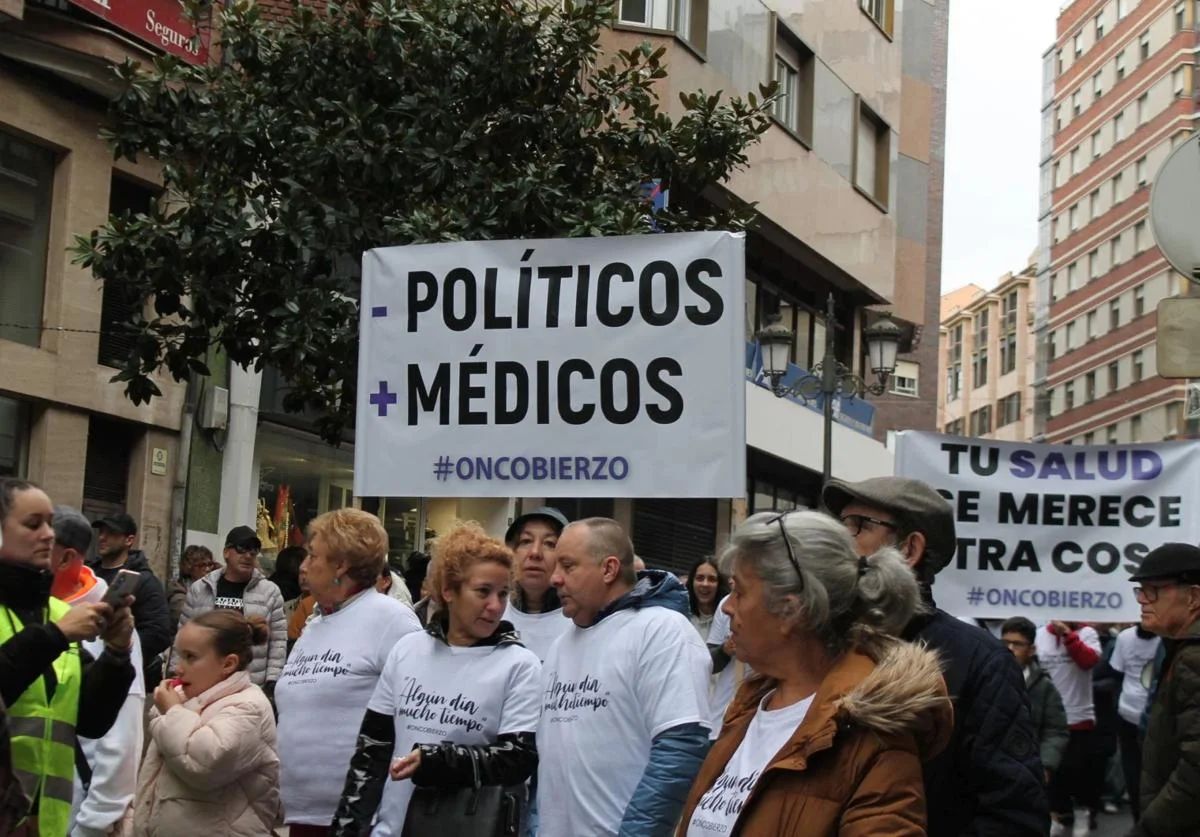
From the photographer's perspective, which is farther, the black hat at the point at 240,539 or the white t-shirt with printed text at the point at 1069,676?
the white t-shirt with printed text at the point at 1069,676

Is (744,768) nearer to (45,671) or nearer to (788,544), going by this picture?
(788,544)

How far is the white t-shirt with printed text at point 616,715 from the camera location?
5664mm

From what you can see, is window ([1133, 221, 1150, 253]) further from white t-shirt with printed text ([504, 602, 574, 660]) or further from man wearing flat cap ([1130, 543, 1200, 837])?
white t-shirt with printed text ([504, 602, 574, 660])

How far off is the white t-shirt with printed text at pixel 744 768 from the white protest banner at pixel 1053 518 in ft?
18.1

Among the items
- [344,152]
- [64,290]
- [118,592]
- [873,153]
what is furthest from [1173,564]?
[873,153]

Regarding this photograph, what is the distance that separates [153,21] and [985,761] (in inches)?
666

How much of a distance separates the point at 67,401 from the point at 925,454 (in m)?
11.5

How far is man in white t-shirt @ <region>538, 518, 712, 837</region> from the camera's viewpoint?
5.64m

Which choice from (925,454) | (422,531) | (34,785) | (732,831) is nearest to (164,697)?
(34,785)

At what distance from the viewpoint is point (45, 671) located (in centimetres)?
520

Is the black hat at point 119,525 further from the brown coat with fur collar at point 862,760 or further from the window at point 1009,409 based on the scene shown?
the window at point 1009,409

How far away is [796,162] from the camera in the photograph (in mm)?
30328

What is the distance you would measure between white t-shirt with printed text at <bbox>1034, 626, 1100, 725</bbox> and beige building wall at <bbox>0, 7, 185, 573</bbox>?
31.1 ft

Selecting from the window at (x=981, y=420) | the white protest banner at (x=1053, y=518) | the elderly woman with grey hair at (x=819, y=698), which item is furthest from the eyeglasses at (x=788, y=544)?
the window at (x=981, y=420)
